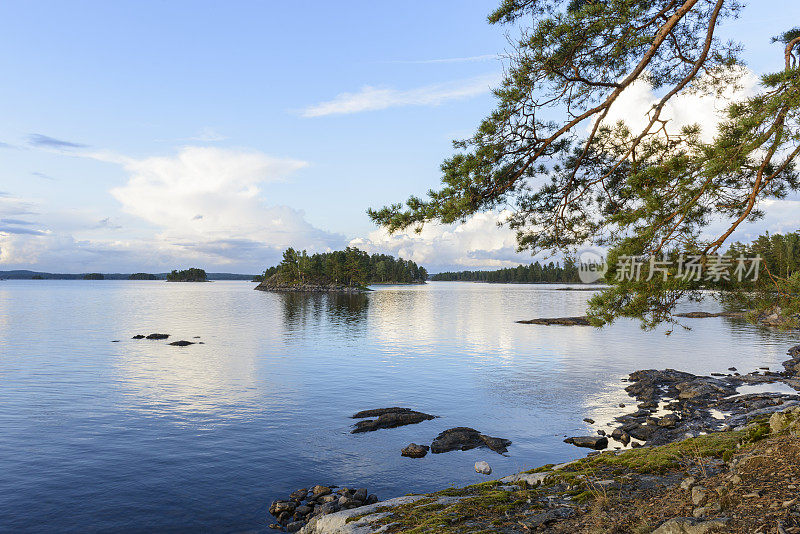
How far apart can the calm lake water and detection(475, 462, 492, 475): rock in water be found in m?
0.48

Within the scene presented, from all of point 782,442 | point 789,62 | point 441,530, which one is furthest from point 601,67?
point 441,530

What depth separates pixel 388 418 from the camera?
2470 centimetres

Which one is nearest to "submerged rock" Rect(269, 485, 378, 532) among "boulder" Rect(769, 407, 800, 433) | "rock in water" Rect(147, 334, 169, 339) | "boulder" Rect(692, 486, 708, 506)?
"boulder" Rect(692, 486, 708, 506)

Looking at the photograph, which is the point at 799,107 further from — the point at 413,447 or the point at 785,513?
the point at 413,447

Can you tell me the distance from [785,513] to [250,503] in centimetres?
1522

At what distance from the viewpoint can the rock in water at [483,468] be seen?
17.8m

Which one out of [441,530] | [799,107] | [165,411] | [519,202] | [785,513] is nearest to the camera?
[785,513]

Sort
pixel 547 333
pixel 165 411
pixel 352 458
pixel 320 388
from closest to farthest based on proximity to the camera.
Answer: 1. pixel 352 458
2. pixel 165 411
3. pixel 320 388
4. pixel 547 333

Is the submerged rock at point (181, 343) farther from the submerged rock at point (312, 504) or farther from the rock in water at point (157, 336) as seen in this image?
the submerged rock at point (312, 504)

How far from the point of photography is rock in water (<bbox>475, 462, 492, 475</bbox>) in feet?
58.5

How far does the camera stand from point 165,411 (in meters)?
27.0

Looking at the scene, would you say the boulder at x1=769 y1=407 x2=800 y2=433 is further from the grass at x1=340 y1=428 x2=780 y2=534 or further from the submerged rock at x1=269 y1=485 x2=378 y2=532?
the submerged rock at x1=269 y1=485 x2=378 y2=532

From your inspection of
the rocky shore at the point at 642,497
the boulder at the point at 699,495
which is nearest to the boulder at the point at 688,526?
the rocky shore at the point at 642,497

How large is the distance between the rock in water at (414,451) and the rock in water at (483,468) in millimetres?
2662
